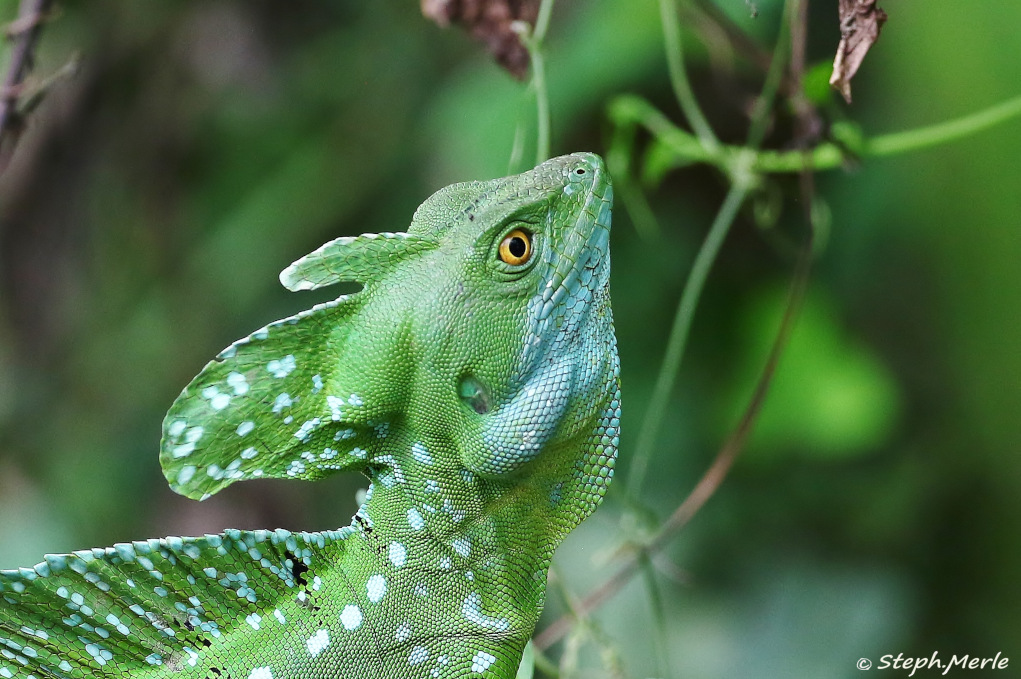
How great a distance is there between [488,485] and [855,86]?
2787mm

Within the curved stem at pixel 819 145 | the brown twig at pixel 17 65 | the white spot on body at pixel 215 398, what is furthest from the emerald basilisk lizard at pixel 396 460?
the brown twig at pixel 17 65

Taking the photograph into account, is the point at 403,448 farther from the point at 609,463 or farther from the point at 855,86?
the point at 855,86

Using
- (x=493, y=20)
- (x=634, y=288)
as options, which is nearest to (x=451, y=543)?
(x=493, y=20)

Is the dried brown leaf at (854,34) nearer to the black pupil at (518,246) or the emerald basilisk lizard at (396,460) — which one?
the emerald basilisk lizard at (396,460)

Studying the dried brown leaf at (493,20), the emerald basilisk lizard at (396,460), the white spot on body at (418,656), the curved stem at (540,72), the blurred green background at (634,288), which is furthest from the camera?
the blurred green background at (634,288)

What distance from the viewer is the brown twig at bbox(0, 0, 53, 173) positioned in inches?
107

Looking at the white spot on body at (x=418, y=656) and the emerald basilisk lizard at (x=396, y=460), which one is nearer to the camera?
the emerald basilisk lizard at (x=396, y=460)

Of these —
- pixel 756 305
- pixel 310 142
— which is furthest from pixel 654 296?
pixel 310 142

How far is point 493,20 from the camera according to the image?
8.36ft

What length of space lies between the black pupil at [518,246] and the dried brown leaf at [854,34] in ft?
2.15

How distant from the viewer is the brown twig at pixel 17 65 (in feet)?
8.94

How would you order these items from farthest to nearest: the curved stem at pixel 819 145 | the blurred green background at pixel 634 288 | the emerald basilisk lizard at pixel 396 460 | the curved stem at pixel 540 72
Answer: the blurred green background at pixel 634 288 < the curved stem at pixel 819 145 < the curved stem at pixel 540 72 < the emerald basilisk lizard at pixel 396 460

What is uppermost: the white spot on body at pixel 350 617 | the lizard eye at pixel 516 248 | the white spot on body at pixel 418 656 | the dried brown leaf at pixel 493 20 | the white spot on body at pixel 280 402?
the dried brown leaf at pixel 493 20

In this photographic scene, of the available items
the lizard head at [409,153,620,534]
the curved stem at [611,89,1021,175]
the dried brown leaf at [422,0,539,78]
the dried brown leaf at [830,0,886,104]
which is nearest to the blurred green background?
the dried brown leaf at [422,0,539,78]
